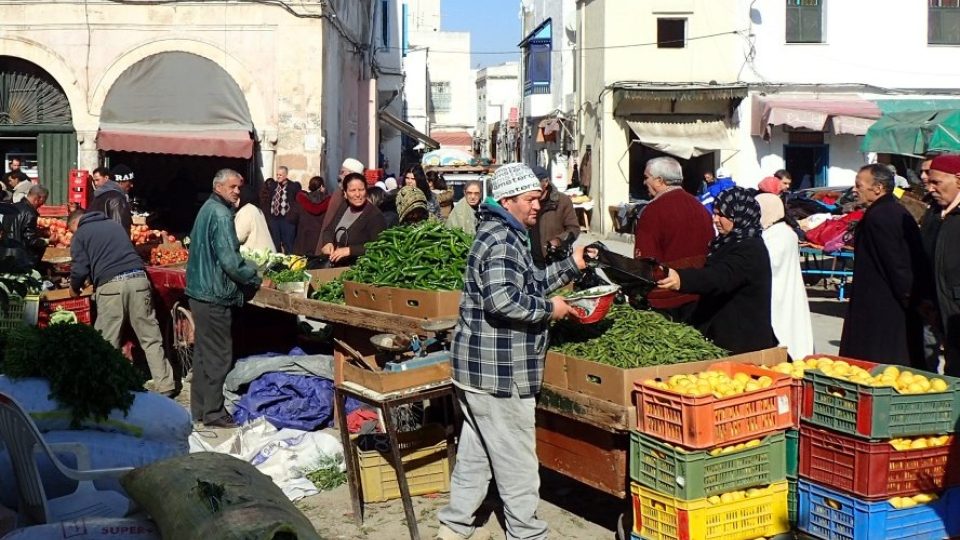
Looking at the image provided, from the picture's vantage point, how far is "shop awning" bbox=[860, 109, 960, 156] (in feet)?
55.0

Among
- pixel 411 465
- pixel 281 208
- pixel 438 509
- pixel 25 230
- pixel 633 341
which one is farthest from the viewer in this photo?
pixel 281 208

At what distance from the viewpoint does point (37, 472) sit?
396 centimetres

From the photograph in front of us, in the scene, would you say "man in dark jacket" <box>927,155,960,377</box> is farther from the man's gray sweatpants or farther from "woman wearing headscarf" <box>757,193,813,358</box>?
the man's gray sweatpants

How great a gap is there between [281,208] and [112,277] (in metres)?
7.18

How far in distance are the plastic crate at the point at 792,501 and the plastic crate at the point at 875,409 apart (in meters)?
0.37

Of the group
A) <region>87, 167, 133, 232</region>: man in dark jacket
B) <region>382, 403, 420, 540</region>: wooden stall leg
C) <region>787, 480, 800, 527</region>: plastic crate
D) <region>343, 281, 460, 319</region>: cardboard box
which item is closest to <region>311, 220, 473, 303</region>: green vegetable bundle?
<region>343, 281, 460, 319</region>: cardboard box

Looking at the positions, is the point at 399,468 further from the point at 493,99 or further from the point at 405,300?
the point at 493,99

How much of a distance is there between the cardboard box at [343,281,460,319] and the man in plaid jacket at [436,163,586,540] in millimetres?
1455

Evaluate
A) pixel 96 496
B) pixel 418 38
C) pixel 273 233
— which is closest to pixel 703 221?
pixel 96 496

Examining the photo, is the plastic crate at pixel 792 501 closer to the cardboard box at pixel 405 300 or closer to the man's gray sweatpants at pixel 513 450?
the man's gray sweatpants at pixel 513 450

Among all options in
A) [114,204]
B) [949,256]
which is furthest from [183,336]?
[949,256]

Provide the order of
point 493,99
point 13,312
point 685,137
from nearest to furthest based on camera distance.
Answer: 1. point 13,312
2. point 685,137
3. point 493,99

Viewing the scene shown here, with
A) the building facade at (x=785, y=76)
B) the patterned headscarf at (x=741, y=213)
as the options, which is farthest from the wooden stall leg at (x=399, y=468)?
the building facade at (x=785, y=76)

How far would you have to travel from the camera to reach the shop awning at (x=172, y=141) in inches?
681
